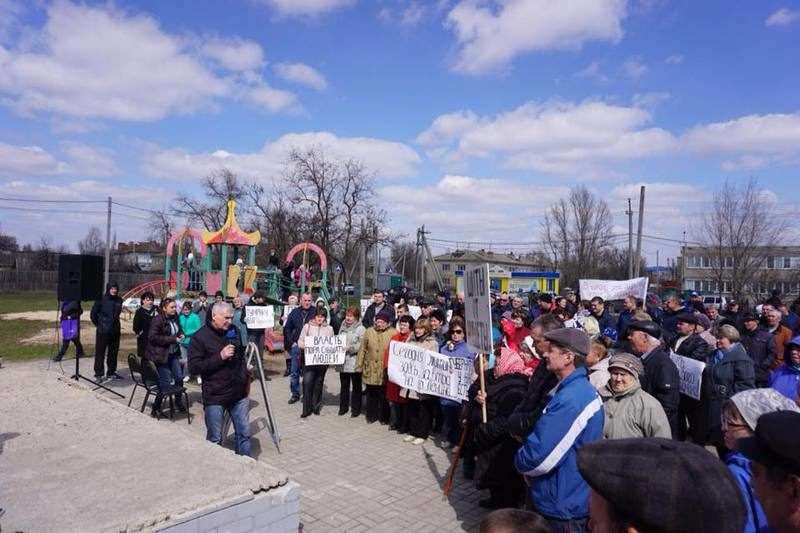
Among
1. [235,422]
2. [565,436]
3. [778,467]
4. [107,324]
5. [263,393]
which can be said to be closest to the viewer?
[778,467]

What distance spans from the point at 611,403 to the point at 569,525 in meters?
1.18

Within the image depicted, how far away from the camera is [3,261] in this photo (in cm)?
5919

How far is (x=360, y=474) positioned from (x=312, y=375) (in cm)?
273

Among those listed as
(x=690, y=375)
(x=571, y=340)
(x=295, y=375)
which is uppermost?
(x=571, y=340)

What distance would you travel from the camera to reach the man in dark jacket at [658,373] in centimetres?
520

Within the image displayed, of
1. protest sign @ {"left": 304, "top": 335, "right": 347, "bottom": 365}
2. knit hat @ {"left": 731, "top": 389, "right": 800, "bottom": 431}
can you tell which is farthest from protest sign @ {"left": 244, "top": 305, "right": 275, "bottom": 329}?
knit hat @ {"left": 731, "top": 389, "right": 800, "bottom": 431}

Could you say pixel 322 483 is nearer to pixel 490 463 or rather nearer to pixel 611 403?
pixel 490 463

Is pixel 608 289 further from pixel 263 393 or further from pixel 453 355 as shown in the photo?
pixel 263 393

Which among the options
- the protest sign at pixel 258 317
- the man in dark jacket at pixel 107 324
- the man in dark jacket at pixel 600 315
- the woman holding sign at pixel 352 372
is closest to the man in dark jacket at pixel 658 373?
the woman holding sign at pixel 352 372

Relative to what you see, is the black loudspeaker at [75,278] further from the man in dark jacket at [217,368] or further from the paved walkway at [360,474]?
the man in dark jacket at [217,368]

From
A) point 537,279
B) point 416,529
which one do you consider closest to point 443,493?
point 416,529

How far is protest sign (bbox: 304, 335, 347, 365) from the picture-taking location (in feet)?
28.2

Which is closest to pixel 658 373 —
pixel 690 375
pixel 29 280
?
pixel 690 375

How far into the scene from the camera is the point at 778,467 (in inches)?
65.1
